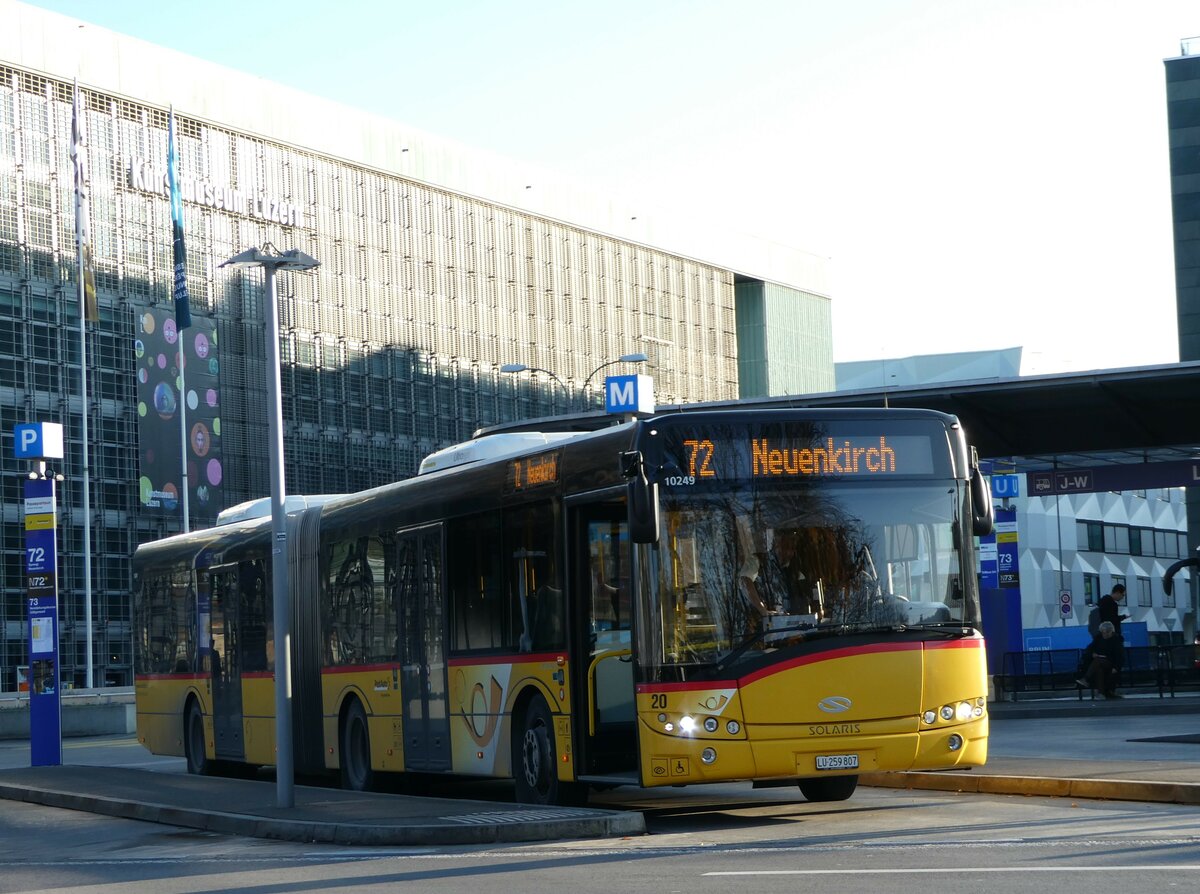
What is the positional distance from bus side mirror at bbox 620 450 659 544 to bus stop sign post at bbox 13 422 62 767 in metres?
13.5

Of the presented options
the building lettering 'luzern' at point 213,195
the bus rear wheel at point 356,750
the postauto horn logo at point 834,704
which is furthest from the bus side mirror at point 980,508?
the building lettering 'luzern' at point 213,195

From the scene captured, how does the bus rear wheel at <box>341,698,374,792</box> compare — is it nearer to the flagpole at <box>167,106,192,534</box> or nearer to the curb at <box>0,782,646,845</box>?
the curb at <box>0,782,646,845</box>

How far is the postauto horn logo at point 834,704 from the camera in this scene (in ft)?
45.8

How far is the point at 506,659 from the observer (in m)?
16.2

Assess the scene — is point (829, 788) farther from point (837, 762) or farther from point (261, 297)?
point (261, 297)

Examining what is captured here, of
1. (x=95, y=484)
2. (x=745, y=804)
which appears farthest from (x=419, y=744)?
(x=95, y=484)

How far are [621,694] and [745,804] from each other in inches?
103

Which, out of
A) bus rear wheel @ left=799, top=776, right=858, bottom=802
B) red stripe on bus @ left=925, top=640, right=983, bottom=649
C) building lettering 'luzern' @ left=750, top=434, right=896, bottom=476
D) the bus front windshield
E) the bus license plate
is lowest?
bus rear wheel @ left=799, top=776, right=858, bottom=802

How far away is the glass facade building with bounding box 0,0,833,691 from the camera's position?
6819 centimetres

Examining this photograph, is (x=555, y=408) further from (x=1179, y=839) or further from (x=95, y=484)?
(x=1179, y=839)

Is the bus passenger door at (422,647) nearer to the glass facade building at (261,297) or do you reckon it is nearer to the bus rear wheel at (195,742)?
the bus rear wheel at (195,742)

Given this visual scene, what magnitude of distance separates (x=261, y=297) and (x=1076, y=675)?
47643 millimetres

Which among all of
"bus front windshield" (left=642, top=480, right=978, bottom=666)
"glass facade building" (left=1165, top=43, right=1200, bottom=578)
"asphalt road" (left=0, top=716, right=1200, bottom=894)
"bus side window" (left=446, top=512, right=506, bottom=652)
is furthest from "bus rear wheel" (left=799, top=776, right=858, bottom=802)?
"glass facade building" (left=1165, top=43, right=1200, bottom=578)

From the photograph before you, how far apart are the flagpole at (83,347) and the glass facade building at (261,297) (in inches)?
21.2
